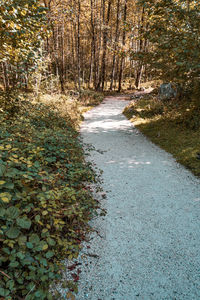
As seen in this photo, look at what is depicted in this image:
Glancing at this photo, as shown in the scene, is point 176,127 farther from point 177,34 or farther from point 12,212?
point 12,212

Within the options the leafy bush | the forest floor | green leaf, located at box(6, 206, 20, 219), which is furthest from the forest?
the forest floor

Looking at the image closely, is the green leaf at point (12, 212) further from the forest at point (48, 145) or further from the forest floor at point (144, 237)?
the forest floor at point (144, 237)

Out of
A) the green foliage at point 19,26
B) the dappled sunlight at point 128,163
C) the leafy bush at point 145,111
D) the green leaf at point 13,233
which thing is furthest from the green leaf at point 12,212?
the leafy bush at point 145,111

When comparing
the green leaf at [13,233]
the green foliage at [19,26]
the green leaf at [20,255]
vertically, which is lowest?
the green leaf at [20,255]

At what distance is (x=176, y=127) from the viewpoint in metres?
8.81

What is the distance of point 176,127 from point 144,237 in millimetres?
6835

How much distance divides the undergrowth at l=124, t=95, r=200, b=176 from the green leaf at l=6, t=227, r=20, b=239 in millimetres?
4900

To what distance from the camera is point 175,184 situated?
4844 millimetres

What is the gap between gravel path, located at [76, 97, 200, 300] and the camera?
93.7 inches

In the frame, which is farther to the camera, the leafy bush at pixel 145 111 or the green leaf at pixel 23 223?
the leafy bush at pixel 145 111

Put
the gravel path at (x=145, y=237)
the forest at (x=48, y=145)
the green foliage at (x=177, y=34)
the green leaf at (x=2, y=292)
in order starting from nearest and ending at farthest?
1. the green leaf at (x=2, y=292)
2. the forest at (x=48, y=145)
3. the gravel path at (x=145, y=237)
4. the green foliage at (x=177, y=34)

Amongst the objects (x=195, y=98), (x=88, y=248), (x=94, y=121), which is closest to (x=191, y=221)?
(x=88, y=248)

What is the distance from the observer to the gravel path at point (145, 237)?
238 centimetres

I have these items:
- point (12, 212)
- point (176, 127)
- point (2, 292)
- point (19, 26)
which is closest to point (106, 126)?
point (176, 127)
